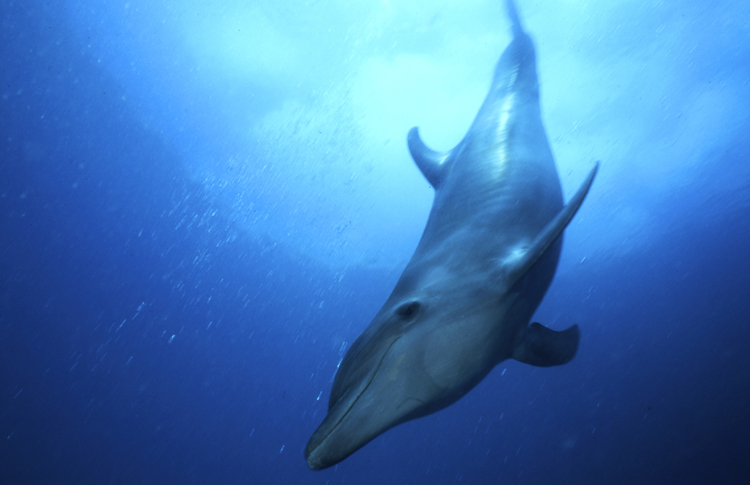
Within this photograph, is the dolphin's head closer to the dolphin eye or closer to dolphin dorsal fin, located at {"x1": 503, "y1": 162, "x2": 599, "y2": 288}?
the dolphin eye

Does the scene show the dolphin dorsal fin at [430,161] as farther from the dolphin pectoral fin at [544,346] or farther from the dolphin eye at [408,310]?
the dolphin eye at [408,310]

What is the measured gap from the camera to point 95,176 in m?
24.4

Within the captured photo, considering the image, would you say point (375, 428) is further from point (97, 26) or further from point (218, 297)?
point (218, 297)

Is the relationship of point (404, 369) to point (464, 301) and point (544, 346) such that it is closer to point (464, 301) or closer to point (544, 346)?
point (464, 301)

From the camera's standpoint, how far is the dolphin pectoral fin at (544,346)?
3625 mm

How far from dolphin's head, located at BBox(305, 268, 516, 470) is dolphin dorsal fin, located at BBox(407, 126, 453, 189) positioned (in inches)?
90.9

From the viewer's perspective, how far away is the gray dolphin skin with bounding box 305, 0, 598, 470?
2.32 meters

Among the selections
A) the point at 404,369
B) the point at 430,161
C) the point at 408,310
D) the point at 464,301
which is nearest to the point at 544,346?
the point at 464,301

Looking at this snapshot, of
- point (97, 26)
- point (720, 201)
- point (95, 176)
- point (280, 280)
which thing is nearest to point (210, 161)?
point (95, 176)

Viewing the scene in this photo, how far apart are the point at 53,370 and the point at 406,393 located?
132 feet

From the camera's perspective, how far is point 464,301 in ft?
8.80

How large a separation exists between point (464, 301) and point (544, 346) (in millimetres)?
1610

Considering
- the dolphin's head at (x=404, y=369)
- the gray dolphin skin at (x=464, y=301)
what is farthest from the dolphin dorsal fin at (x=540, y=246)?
the dolphin's head at (x=404, y=369)

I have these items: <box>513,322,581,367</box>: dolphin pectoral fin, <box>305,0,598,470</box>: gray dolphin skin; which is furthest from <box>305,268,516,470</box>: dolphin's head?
<box>513,322,581,367</box>: dolphin pectoral fin
